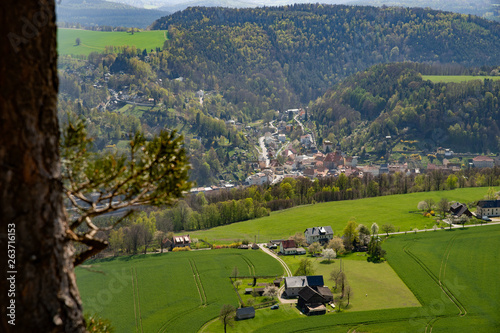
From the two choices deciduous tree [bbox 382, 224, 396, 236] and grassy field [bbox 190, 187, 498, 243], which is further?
grassy field [bbox 190, 187, 498, 243]

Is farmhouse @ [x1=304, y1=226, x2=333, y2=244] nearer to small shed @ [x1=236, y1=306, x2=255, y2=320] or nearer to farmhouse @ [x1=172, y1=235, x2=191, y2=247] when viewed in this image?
farmhouse @ [x1=172, y1=235, x2=191, y2=247]

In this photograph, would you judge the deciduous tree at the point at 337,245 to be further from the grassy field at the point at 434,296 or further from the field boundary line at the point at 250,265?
the field boundary line at the point at 250,265

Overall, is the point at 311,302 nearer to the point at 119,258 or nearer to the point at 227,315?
the point at 227,315

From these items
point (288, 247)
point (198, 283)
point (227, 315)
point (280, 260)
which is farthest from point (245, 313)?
point (288, 247)

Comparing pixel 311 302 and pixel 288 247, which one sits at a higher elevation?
pixel 311 302

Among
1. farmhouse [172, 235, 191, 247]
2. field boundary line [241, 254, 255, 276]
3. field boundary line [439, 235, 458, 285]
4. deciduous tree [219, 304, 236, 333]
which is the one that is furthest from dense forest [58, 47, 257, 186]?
deciduous tree [219, 304, 236, 333]

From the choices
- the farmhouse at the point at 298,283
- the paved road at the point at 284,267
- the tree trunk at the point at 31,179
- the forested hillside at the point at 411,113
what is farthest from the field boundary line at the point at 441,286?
the forested hillside at the point at 411,113
